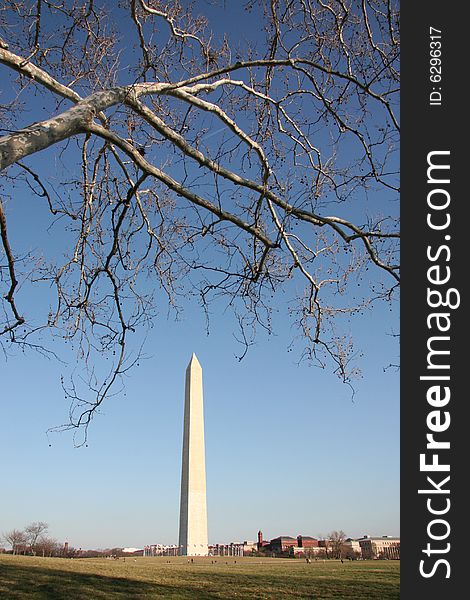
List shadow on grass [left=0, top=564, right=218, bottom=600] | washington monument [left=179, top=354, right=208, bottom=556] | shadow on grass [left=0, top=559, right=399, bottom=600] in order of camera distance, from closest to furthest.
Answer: shadow on grass [left=0, top=564, right=218, bottom=600]
shadow on grass [left=0, top=559, right=399, bottom=600]
washington monument [left=179, top=354, right=208, bottom=556]

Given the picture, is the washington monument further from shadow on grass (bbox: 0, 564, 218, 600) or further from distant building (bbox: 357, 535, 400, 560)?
shadow on grass (bbox: 0, 564, 218, 600)

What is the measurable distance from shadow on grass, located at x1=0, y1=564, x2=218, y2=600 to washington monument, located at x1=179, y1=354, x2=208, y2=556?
17718mm

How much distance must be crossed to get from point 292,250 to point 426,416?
2.67m

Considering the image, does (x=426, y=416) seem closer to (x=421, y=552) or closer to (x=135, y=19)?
(x=421, y=552)

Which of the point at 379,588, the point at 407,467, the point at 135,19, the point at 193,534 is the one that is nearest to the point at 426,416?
the point at 407,467

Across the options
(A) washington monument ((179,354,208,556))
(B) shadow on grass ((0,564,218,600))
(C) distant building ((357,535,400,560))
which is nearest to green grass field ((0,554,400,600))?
(B) shadow on grass ((0,564,218,600))

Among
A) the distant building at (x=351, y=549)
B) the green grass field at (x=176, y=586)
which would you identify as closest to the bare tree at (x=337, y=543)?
the distant building at (x=351, y=549)

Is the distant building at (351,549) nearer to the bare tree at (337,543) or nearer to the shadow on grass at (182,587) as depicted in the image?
the bare tree at (337,543)

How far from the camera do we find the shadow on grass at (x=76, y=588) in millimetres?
10125

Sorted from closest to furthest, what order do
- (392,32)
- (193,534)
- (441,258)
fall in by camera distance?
(441,258), (392,32), (193,534)

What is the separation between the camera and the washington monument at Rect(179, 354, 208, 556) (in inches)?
1230

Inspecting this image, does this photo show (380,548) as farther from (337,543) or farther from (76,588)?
(76,588)

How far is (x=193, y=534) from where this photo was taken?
31438 mm

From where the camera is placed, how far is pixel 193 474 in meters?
31.7
